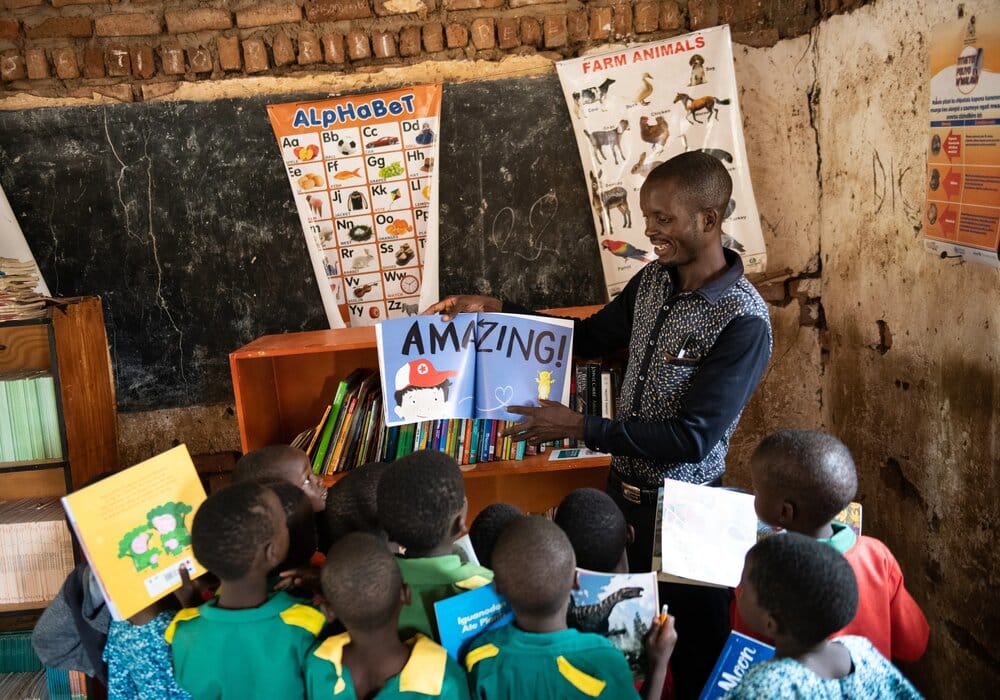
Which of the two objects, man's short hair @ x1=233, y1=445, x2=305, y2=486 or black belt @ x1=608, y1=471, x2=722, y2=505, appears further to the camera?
black belt @ x1=608, y1=471, x2=722, y2=505

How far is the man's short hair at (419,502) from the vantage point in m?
1.64

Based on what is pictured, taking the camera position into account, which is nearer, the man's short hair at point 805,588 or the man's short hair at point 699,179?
the man's short hair at point 805,588

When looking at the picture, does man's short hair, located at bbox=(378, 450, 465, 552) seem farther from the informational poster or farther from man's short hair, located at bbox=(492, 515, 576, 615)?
the informational poster

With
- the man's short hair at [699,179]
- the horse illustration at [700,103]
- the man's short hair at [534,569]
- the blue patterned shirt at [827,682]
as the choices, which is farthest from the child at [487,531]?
the horse illustration at [700,103]

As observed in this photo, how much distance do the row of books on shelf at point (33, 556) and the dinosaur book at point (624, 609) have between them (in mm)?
1859

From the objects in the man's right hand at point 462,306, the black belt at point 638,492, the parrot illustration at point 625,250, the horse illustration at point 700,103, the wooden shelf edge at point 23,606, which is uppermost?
the horse illustration at point 700,103

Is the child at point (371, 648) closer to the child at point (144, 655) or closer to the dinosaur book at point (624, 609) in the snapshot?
the dinosaur book at point (624, 609)

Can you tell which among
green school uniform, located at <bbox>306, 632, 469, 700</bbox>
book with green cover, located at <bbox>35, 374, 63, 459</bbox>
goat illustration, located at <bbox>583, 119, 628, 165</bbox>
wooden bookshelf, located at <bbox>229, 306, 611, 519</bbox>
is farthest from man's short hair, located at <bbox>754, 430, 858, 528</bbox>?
book with green cover, located at <bbox>35, 374, 63, 459</bbox>

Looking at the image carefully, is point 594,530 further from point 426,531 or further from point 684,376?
point 684,376

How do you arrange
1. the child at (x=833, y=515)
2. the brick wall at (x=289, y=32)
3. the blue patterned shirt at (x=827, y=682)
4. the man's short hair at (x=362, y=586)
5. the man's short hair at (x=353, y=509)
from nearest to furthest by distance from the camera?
the blue patterned shirt at (x=827, y=682)
the man's short hair at (x=362, y=586)
the child at (x=833, y=515)
the man's short hair at (x=353, y=509)
the brick wall at (x=289, y=32)

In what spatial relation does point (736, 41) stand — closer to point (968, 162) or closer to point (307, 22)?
point (968, 162)

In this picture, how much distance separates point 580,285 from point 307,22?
160 centimetres

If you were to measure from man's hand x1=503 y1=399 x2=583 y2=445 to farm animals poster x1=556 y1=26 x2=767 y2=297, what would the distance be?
1172 mm

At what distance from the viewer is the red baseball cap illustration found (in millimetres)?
2584
